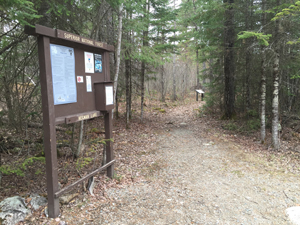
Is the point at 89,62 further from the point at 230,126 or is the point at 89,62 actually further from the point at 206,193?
the point at 230,126

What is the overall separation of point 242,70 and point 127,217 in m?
9.53

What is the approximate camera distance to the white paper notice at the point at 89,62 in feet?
12.3

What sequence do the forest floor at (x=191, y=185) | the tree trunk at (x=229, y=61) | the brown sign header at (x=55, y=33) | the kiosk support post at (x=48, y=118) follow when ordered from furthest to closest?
the tree trunk at (x=229, y=61), the forest floor at (x=191, y=185), the kiosk support post at (x=48, y=118), the brown sign header at (x=55, y=33)

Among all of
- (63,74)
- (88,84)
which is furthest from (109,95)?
(63,74)

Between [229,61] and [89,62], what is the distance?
8.28m

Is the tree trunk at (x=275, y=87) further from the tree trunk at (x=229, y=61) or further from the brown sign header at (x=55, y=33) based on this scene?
the brown sign header at (x=55, y=33)

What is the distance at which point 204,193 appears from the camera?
4.20m

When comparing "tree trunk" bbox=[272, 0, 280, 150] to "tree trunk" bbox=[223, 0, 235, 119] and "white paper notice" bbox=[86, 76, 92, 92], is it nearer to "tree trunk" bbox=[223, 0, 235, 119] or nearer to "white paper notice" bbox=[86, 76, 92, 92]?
"tree trunk" bbox=[223, 0, 235, 119]

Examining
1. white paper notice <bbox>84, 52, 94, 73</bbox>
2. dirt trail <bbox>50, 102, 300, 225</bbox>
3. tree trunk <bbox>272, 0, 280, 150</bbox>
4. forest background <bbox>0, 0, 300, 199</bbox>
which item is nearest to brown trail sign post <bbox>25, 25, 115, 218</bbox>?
white paper notice <bbox>84, 52, 94, 73</bbox>

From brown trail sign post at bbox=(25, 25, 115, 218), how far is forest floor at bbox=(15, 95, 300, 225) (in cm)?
77

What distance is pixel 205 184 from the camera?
182 inches

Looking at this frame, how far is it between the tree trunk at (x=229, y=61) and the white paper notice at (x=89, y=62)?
7.44 metres

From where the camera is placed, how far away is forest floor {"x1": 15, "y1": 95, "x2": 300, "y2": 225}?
337 cm

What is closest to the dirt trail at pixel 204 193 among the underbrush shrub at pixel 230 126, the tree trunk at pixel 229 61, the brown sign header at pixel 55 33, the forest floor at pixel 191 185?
the forest floor at pixel 191 185
